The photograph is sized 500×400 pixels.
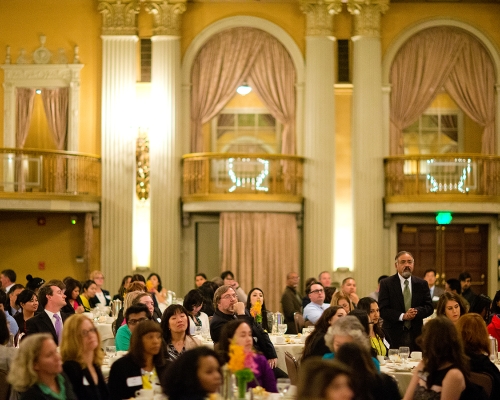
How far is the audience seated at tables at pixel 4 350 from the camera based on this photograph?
711cm

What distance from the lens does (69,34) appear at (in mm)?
19938

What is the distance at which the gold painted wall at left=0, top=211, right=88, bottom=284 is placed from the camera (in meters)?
19.7

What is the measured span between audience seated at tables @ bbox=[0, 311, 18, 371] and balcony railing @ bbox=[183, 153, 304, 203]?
11625 millimetres

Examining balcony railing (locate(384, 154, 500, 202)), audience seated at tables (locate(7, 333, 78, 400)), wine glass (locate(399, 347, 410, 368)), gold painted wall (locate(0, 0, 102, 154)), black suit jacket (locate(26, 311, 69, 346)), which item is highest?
gold painted wall (locate(0, 0, 102, 154))

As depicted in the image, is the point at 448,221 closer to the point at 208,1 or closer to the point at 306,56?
the point at 306,56

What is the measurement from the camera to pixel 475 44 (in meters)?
20.2

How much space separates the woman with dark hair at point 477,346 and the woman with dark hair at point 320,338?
107 centimetres

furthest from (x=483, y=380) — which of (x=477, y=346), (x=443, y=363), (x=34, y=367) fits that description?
(x=34, y=367)

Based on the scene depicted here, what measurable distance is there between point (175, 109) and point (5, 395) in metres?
13.0

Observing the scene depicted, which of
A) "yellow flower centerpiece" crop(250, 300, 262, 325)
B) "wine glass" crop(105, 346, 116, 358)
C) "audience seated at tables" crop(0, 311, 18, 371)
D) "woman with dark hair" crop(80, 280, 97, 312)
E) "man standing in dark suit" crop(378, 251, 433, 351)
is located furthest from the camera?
"woman with dark hair" crop(80, 280, 97, 312)

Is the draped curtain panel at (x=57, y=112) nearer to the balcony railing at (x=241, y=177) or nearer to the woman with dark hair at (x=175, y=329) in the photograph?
the balcony railing at (x=241, y=177)

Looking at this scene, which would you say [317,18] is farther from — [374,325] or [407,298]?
[374,325]

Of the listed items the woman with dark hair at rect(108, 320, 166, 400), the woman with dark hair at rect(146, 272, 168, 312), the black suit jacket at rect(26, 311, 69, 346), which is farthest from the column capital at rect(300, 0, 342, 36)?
the woman with dark hair at rect(108, 320, 166, 400)

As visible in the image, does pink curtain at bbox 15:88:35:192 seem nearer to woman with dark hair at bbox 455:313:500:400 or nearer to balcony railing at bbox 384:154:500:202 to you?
balcony railing at bbox 384:154:500:202
